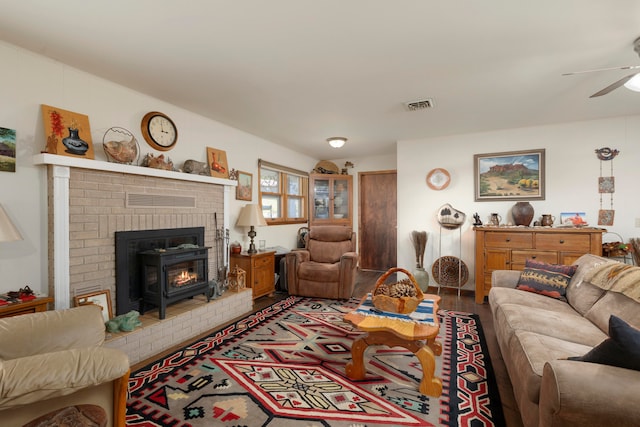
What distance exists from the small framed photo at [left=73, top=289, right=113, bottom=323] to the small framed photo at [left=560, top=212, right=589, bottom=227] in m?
5.28

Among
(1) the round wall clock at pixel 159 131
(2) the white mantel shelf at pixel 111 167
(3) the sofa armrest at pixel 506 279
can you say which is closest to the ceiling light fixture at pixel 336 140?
(2) the white mantel shelf at pixel 111 167

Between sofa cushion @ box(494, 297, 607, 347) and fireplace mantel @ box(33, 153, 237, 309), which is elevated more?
fireplace mantel @ box(33, 153, 237, 309)

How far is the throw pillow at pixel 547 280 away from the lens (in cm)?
269

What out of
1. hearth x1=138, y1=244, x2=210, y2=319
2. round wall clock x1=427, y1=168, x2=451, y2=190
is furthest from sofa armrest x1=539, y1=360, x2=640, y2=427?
round wall clock x1=427, y1=168, x2=451, y2=190

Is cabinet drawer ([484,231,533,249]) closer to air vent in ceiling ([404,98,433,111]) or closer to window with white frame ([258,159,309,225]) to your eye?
air vent in ceiling ([404,98,433,111])

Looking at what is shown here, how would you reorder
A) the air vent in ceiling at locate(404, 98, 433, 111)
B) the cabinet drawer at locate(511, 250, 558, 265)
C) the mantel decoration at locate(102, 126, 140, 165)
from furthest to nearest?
the cabinet drawer at locate(511, 250, 558, 265) < the air vent in ceiling at locate(404, 98, 433, 111) < the mantel decoration at locate(102, 126, 140, 165)

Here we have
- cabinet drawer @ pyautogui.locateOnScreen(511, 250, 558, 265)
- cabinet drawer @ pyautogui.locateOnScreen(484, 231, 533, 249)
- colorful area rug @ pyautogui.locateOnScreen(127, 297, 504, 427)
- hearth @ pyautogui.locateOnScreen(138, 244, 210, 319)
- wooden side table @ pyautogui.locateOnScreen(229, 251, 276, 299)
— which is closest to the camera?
colorful area rug @ pyautogui.locateOnScreen(127, 297, 504, 427)

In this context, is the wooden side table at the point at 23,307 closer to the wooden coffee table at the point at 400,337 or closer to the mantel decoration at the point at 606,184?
the wooden coffee table at the point at 400,337

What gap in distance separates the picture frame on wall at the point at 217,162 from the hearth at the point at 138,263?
89cm

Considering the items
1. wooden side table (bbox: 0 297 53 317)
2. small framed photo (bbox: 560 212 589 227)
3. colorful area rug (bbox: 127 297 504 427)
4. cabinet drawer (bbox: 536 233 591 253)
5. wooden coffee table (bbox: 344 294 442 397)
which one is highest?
small framed photo (bbox: 560 212 589 227)

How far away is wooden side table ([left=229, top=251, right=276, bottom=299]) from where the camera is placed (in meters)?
3.95

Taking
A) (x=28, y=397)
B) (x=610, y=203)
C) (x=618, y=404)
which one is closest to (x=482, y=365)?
(x=618, y=404)

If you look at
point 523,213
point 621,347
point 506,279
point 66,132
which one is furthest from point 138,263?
point 523,213

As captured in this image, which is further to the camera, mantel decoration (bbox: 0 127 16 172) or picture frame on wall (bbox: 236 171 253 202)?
picture frame on wall (bbox: 236 171 253 202)
